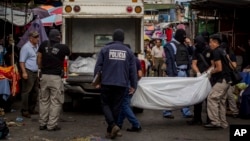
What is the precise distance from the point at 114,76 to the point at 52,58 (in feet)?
5.06

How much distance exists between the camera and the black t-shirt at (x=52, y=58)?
376 inches

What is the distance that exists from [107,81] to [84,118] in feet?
9.15

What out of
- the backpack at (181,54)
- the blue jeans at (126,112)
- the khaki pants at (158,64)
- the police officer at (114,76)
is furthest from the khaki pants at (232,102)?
the khaki pants at (158,64)

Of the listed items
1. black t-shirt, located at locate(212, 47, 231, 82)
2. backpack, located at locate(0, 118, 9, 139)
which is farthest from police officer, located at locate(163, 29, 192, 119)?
backpack, located at locate(0, 118, 9, 139)

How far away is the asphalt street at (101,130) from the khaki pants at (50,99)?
0.83ft

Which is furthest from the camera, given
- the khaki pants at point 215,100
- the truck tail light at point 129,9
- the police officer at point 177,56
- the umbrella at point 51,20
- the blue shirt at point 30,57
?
the umbrella at point 51,20

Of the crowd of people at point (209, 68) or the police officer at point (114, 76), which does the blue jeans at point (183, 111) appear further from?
the police officer at point (114, 76)

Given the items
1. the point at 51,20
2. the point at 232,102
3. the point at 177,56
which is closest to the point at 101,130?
the point at 177,56

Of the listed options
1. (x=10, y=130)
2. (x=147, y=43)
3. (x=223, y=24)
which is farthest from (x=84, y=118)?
(x=147, y=43)

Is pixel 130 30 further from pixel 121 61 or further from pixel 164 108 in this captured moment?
pixel 121 61

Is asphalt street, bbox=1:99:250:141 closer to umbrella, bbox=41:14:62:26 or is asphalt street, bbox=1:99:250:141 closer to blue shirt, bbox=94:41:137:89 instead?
blue shirt, bbox=94:41:137:89

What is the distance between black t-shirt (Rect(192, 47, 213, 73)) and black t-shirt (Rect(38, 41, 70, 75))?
274 cm

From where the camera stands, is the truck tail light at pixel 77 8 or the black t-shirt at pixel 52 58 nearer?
the black t-shirt at pixel 52 58

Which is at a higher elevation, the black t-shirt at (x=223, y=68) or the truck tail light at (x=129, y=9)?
the truck tail light at (x=129, y=9)
